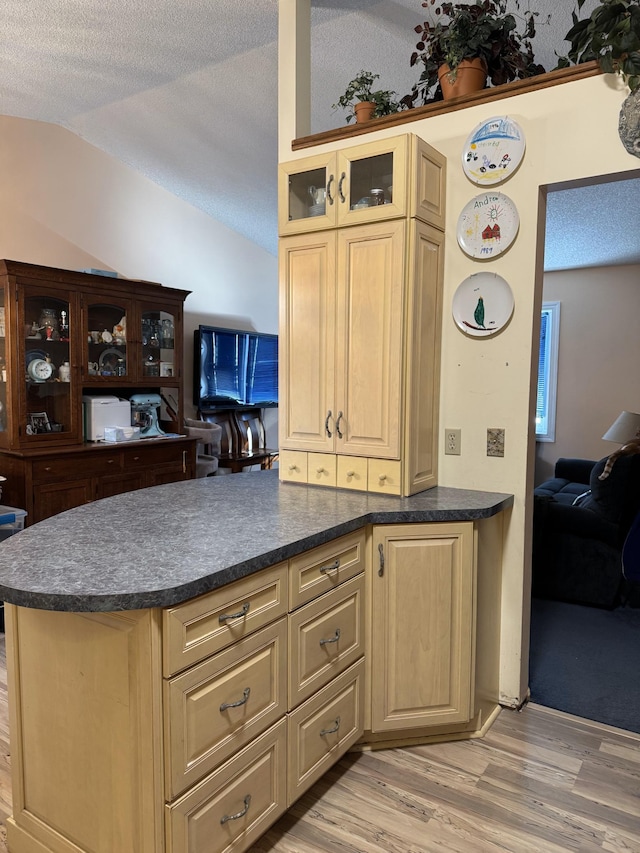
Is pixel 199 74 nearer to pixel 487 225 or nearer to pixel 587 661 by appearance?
pixel 487 225

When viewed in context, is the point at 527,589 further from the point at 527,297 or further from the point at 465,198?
the point at 465,198

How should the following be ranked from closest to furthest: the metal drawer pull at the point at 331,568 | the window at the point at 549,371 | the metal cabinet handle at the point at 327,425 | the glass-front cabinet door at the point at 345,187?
1. the metal drawer pull at the point at 331,568
2. the glass-front cabinet door at the point at 345,187
3. the metal cabinet handle at the point at 327,425
4. the window at the point at 549,371

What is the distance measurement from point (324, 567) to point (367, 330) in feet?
3.12

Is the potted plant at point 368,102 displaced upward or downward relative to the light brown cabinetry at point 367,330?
upward

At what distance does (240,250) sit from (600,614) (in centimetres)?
470

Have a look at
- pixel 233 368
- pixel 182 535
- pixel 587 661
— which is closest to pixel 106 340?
pixel 233 368

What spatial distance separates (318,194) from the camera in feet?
8.02

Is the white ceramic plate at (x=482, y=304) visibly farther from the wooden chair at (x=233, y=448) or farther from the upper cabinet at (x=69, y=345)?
the wooden chair at (x=233, y=448)

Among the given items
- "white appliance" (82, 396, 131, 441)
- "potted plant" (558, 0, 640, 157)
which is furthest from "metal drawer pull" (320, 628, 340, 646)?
"white appliance" (82, 396, 131, 441)

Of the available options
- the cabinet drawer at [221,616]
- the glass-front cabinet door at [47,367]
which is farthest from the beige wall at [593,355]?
the cabinet drawer at [221,616]

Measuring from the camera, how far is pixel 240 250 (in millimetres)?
6230

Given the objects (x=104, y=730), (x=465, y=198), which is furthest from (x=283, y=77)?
(x=104, y=730)

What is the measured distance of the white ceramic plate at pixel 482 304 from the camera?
2.35m

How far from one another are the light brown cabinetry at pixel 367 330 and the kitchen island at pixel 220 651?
0.73 feet
